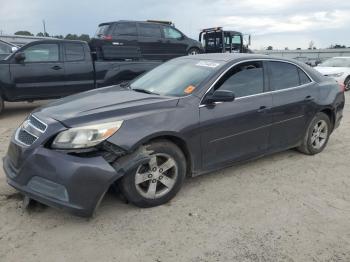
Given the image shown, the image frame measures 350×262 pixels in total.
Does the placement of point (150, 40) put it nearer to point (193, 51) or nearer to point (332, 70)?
point (193, 51)

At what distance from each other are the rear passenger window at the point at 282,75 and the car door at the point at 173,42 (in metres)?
8.75

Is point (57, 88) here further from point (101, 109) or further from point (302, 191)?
point (302, 191)

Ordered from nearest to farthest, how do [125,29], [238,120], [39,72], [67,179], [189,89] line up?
[67,179], [189,89], [238,120], [39,72], [125,29]

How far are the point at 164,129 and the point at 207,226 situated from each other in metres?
1.02

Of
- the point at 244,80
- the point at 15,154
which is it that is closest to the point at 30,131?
the point at 15,154

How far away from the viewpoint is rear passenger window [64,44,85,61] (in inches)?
345

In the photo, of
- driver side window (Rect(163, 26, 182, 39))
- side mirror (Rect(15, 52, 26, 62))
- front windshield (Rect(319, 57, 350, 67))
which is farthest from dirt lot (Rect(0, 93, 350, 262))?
front windshield (Rect(319, 57, 350, 67))

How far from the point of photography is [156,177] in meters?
3.81

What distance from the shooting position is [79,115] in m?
3.59

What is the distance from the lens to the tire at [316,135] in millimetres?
5441

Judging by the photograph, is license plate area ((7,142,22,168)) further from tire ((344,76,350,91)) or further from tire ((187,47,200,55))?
tire ((344,76,350,91))

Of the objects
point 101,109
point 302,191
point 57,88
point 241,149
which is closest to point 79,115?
point 101,109

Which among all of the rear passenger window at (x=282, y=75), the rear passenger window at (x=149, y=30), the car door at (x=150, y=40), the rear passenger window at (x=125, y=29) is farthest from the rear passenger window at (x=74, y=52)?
the rear passenger window at (x=282, y=75)

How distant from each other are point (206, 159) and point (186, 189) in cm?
44
